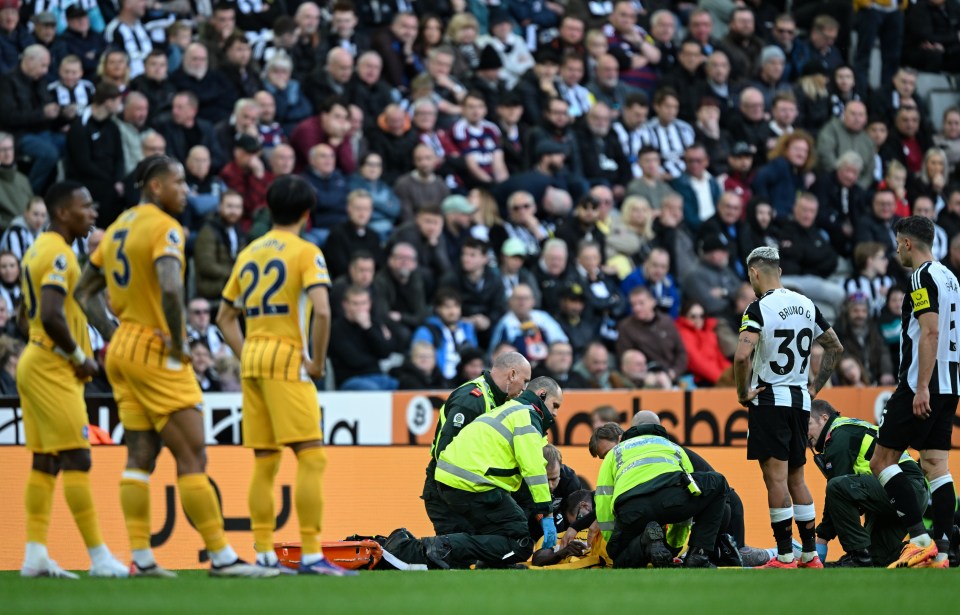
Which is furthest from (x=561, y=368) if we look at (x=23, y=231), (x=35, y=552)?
(x=35, y=552)

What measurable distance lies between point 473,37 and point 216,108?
13.4 ft

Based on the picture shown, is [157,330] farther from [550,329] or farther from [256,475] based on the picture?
[550,329]

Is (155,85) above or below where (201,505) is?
above

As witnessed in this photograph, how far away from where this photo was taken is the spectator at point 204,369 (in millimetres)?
16594

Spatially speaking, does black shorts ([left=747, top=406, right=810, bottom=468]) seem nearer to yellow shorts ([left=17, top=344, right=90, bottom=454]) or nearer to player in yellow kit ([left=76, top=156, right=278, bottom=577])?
player in yellow kit ([left=76, top=156, right=278, bottom=577])

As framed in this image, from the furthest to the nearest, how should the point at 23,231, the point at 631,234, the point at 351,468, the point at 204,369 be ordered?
the point at 631,234
the point at 23,231
the point at 204,369
the point at 351,468

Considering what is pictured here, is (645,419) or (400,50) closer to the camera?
(645,419)

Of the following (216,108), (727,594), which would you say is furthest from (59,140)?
(727,594)

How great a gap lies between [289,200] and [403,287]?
27.9 feet

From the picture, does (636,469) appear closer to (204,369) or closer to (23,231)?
(204,369)

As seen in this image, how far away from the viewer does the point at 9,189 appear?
57.1ft

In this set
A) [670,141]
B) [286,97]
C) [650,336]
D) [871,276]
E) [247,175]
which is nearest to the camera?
[247,175]

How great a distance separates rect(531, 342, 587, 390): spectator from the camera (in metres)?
17.5

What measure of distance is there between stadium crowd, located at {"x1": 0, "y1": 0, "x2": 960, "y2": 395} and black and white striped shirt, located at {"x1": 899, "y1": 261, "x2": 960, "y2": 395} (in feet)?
21.4
